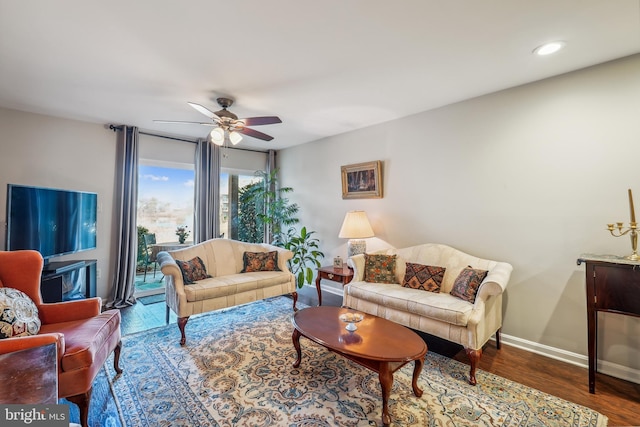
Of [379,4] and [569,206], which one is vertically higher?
[379,4]

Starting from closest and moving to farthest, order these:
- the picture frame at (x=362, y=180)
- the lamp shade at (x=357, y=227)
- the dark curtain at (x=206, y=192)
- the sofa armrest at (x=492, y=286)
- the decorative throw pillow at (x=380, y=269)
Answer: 1. the sofa armrest at (x=492, y=286)
2. the decorative throw pillow at (x=380, y=269)
3. the lamp shade at (x=357, y=227)
4. the picture frame at (x=362, y=180)
5. the dark curtain at (x=206, y=192)

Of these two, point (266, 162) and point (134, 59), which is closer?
point (134, 59)

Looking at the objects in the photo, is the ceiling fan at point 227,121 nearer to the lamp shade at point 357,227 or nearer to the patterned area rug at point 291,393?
the lamp shade at point 357,227

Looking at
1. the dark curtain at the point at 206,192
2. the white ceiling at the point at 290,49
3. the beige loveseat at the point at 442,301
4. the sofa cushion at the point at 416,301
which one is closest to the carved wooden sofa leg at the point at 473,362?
the beige loveseat at the point at 442,301

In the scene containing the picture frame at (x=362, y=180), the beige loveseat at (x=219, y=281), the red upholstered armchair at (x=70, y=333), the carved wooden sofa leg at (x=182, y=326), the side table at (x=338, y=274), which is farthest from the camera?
the picture frame at (x=362, y=180)

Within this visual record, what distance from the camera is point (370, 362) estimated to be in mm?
1930

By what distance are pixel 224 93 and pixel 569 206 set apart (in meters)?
3.65

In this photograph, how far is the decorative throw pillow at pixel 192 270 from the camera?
11.1ft

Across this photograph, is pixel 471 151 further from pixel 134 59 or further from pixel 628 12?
pixel 134 59

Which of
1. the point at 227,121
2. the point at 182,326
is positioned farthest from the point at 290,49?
the point at 182,326

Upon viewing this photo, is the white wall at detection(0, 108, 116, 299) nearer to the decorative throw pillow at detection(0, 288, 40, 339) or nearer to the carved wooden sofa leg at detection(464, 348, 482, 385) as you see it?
the decorative throw pillow at detection(0, 288, 40, 339)

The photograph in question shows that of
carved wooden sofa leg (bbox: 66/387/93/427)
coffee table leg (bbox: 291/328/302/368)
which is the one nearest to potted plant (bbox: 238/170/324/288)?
coffee table leg (bbox: 291/328/302/368)

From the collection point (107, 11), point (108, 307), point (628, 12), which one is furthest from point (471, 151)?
point (108, 307)

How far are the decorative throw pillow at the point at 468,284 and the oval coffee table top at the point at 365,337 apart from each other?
0.86 meters
